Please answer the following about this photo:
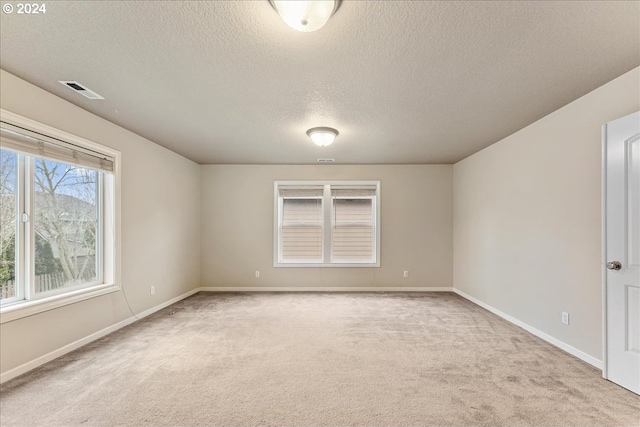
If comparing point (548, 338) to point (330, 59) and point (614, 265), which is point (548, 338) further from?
point (330, 59)

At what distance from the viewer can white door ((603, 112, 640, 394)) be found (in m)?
2.03

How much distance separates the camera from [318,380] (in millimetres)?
2215

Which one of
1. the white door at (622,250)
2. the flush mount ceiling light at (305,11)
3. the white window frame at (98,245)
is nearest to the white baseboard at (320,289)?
the white window frame at (98,245)

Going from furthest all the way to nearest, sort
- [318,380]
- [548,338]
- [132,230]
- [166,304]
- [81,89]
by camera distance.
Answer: [166,304] → [132,230] → [548,338] → [81,89] → [318,380]

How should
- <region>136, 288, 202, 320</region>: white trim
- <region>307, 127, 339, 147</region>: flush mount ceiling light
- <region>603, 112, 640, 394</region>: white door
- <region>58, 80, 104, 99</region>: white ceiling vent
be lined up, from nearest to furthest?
<region>603, 112, 640, 394</region>: white door < <region>58, 80, 104, 99</region>: white ceiling vent < <region>307, 127, 339, 147</region>: flush mount ceiling light < <region>136, 288, 202, 320</region>: white trim

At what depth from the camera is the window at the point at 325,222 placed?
5363 millimetres

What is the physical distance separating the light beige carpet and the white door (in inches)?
9.9

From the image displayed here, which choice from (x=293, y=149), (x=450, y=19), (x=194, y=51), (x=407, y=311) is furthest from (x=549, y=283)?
(x=194, y=51)

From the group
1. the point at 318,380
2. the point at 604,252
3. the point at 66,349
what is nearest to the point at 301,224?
the point at 318,380

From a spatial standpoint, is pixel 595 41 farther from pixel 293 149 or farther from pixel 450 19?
pixel 293 149

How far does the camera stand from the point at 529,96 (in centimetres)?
249

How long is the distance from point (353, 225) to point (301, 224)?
3.43 ft

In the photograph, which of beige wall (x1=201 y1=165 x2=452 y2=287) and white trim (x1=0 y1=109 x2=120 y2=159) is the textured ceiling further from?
beige wall (x1=201 y1=165 x2=452 y2=287)

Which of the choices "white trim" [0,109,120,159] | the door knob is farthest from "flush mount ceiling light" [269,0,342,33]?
the door knob
